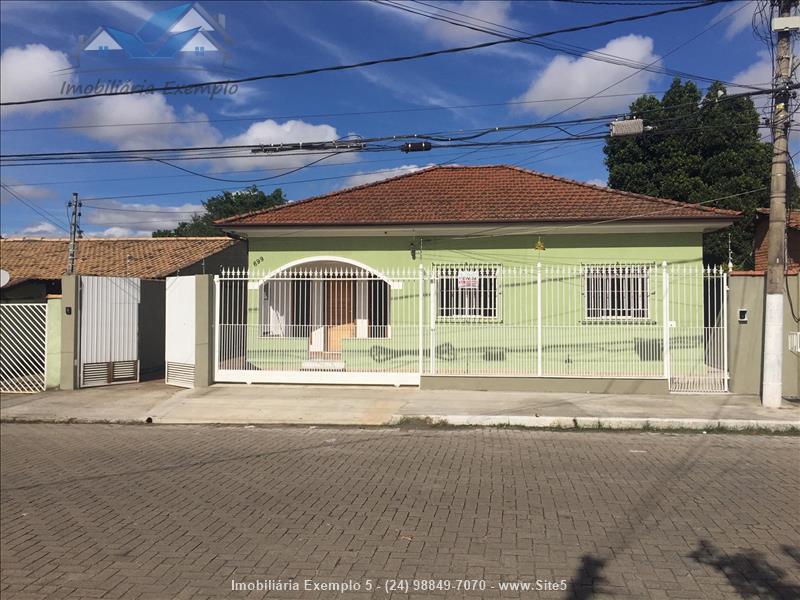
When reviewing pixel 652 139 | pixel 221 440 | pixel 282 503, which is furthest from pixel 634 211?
pixel 652 139

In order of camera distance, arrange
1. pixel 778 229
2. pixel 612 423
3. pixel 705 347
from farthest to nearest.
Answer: pixel 705 347 → pixel 778 229 → pixel 612 423

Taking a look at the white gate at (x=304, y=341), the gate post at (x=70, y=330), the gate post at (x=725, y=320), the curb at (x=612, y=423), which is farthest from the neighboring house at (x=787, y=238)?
the gate post at (x=70, y=330)

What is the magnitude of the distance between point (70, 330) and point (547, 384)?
920 centimetres

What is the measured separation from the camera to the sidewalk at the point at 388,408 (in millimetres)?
8945

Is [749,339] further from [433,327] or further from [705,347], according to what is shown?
[433,327]

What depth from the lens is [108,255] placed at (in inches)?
873

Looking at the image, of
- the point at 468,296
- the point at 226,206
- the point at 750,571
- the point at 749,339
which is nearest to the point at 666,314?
the point at 749,339

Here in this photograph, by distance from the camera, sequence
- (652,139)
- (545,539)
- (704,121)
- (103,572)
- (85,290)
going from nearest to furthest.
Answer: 1. (103,572)
2. (545,539)
3. (85,290)
4. (704,121)
5. (652,139)

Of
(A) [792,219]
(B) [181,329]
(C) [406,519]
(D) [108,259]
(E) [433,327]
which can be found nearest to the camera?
(C) [406,519]

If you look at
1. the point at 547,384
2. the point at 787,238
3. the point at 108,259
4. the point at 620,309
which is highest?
the point at 787,238

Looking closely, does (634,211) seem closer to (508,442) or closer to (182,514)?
(508,442)

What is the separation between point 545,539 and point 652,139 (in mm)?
22780

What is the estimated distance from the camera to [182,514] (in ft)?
16.6

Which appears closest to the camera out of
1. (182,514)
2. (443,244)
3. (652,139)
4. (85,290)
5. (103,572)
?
(103,572)
